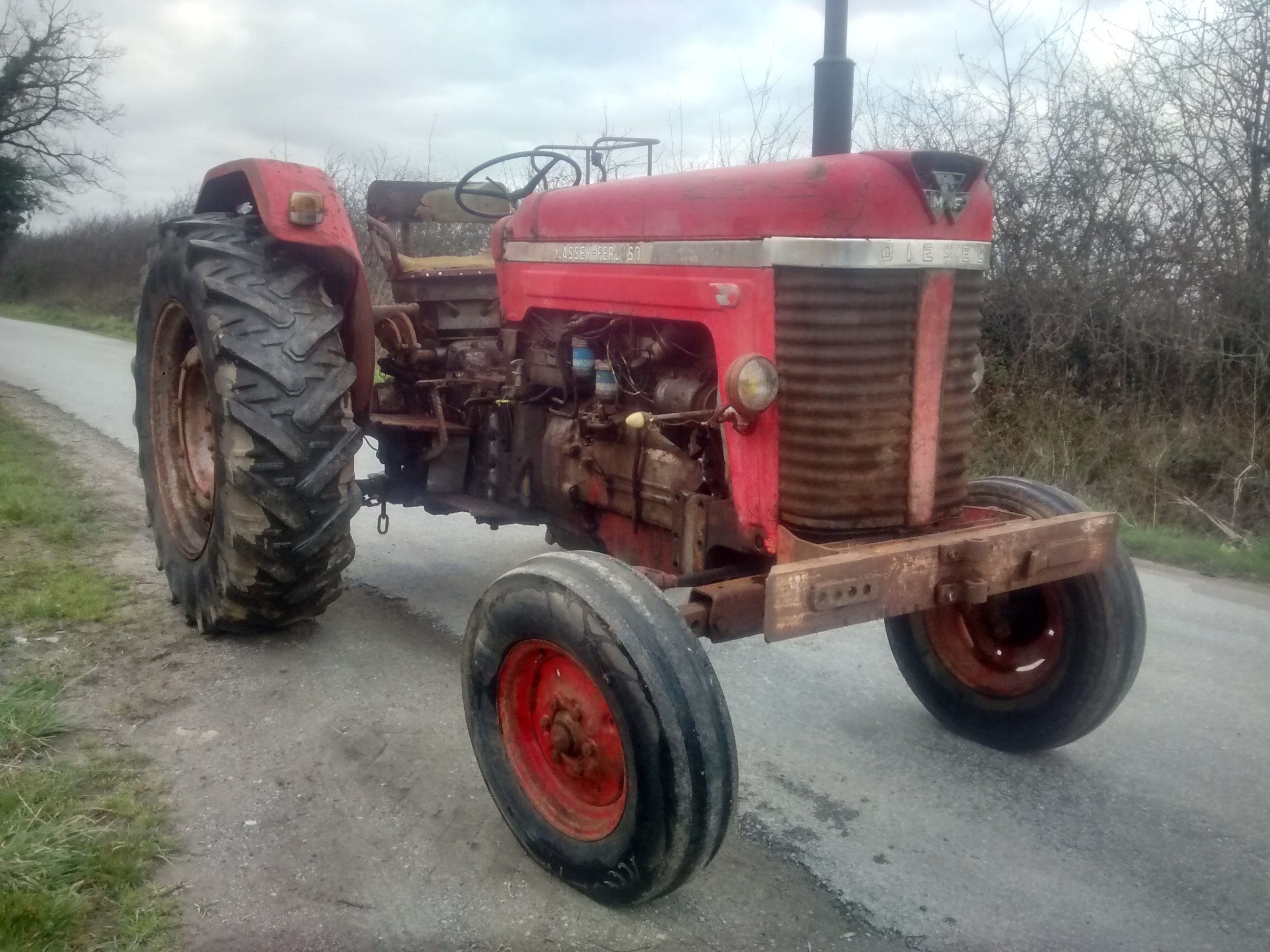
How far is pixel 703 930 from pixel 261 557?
6.22 feet

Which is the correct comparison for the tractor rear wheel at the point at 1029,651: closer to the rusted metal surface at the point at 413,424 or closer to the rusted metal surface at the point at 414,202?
the rusted metal surface at the point at 413,424

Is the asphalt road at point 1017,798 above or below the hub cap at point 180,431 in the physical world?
below

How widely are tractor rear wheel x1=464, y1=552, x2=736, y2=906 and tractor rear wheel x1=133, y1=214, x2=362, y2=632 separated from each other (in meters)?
1.10

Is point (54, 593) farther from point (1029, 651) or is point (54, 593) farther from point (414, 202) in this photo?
point (1029, 651)

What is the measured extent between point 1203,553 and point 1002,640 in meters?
2.80

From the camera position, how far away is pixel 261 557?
3.42 m

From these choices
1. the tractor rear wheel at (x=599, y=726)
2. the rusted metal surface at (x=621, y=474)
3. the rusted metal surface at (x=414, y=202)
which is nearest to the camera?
the tractor rear wheel at (x=599, y=726)

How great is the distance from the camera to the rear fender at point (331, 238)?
142 inches

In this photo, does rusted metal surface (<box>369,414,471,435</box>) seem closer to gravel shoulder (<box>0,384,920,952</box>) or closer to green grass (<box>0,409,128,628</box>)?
gravel shoulder (<box>0,384,920,952</box>)

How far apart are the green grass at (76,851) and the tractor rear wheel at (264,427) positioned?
75 centimetres

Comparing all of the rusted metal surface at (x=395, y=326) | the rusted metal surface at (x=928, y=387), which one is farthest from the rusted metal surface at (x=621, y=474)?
the rusted metal surface at (x=395, y=326)

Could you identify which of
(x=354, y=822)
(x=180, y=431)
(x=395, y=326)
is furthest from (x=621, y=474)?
(x=180, y=431)

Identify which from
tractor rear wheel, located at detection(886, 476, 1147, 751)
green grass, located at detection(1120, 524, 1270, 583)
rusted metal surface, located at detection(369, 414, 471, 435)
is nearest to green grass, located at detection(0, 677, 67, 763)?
rusted metal surface, located at detection(369, 414, 471, 435)

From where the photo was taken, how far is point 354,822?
8.73 feet
